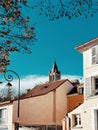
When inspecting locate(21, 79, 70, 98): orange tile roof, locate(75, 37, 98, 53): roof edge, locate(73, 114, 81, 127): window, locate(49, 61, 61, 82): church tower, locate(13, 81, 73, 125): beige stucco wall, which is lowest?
locate(73, 114, 81, 127): window

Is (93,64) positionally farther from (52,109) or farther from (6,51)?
(6,51)

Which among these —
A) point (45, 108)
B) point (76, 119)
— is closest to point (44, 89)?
point (45, 108)

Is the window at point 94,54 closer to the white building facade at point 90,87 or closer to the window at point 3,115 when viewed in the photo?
the white building facade at point 90,87

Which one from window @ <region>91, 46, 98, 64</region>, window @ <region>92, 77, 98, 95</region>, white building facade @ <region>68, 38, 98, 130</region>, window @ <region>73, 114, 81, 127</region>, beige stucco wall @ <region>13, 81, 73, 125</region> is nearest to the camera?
white building facade @ <region>68, 38, 98, 130</region>

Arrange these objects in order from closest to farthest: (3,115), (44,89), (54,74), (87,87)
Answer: (87,87) < (3,115) < (44,89) < (54,74)

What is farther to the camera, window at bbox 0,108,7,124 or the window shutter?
window at bbox 0,108,7,124

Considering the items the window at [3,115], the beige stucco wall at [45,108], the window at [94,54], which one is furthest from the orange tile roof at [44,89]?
the window at [94,54]

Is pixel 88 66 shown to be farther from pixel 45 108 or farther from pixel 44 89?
pixel 44 89

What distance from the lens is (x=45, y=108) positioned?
45.4m

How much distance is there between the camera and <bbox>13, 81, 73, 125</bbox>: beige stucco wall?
44.0 m

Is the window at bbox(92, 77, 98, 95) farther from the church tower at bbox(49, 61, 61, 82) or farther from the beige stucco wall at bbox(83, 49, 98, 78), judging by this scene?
the church tower at bbox(49, 61, 61, 82)

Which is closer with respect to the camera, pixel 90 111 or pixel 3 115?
pixel 90 111

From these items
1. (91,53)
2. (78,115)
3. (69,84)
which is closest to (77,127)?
(78,115)

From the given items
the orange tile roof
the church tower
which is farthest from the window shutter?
the church tower
